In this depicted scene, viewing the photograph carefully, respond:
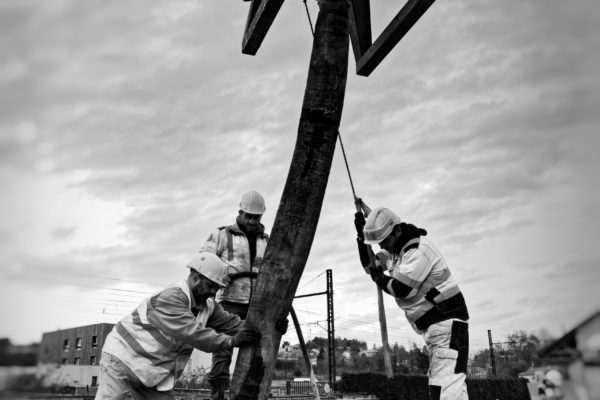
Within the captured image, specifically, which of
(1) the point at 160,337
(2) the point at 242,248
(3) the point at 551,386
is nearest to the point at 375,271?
(2) the point at 242,248

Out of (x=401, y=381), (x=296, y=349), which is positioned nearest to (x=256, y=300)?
(x=401, y=381)

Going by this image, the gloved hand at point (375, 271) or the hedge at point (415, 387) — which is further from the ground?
the gloved hand at point (375, 271)

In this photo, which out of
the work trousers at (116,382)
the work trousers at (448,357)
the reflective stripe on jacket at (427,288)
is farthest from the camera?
the reflective stripe on jacket at (427,288)

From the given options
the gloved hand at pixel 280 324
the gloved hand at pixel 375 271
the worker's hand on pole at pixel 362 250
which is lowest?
the gloved hand at pixel 280 324

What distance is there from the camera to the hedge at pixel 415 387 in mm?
25516

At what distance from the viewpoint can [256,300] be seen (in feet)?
8.73

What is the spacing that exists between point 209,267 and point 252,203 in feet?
3.99

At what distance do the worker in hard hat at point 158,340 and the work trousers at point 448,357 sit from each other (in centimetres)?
170

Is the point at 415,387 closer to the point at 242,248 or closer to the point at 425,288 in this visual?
the point at 242,248

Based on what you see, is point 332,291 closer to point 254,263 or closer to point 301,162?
point 254,263

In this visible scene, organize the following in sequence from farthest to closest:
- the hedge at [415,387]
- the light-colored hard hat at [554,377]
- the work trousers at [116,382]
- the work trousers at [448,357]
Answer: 1. the hedge at [415,387]
2. the work trousers at [448,357]
3. the work trousers at [116,382]
4. the light-colored hard hat at [554,377]

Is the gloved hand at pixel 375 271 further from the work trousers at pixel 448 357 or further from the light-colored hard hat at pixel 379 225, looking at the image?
the work trousers at pixel 448 357

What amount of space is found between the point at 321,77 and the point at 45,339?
7.42ft

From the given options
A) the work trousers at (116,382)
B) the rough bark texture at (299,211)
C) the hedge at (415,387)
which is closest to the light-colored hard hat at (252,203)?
the work trousers at (116,382)
